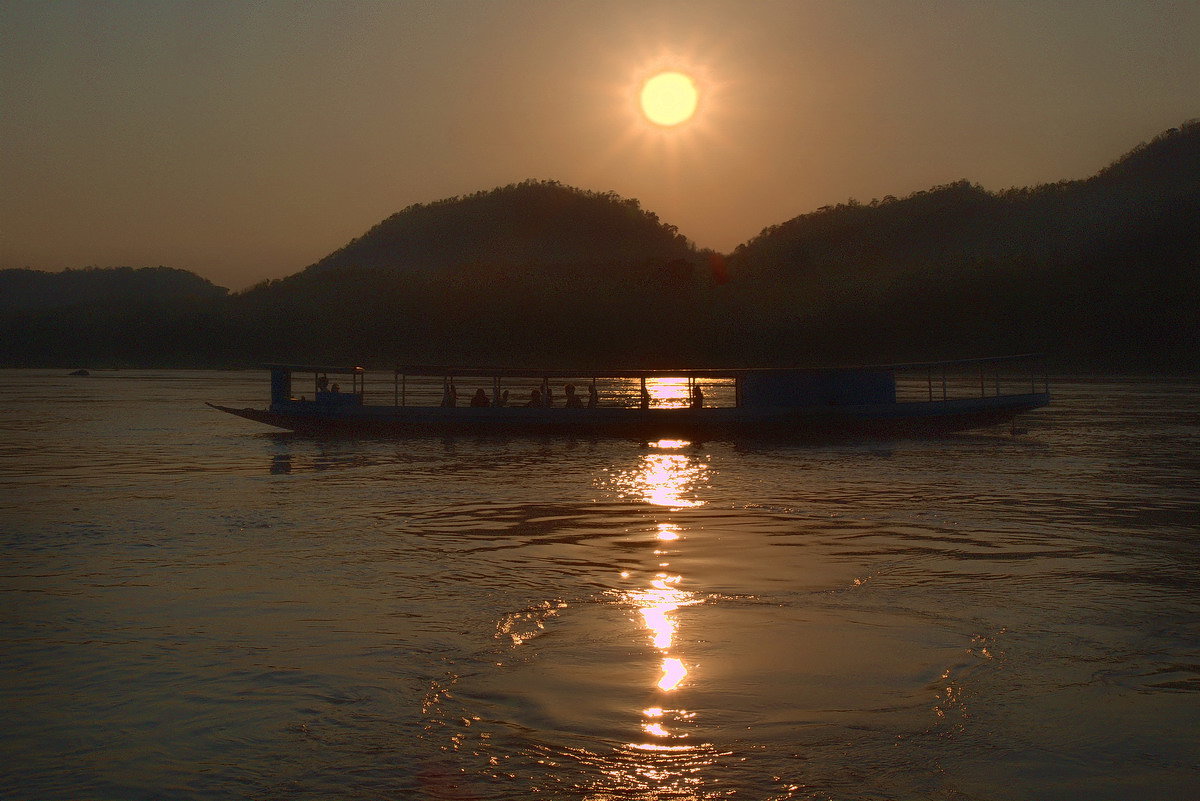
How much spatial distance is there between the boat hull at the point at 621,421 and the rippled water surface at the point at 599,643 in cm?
1437

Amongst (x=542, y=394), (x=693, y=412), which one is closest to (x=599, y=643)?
(x=693, y=412)

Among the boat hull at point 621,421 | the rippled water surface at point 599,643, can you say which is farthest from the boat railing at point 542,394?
the rippled water surface at point 599,643

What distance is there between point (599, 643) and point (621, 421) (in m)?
28.9

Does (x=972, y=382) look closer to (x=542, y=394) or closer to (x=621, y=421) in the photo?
(x=542, y=394)

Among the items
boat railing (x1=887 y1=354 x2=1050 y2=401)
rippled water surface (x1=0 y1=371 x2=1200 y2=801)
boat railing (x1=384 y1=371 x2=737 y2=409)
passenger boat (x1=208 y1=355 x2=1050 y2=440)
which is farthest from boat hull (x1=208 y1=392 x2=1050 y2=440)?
boat railing (x1=887 y1=354 x2=1050 y2=401)

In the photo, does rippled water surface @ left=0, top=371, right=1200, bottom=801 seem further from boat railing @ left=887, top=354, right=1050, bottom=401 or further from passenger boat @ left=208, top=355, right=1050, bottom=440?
boat railing @ left=887, top=354, right=1050, bottom=401

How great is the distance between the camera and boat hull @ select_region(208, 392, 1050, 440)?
131ft

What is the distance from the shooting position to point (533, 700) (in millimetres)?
9641

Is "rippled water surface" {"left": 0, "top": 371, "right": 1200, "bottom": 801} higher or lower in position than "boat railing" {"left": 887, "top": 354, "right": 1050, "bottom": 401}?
lower

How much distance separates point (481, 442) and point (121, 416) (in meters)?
25.3

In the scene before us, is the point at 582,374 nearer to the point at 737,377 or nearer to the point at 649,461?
the point at 737,377

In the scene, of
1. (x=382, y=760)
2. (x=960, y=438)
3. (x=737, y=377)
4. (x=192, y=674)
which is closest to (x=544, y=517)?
(x=192, y=674)

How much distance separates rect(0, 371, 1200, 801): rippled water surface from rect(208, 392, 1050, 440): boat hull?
14367 mm

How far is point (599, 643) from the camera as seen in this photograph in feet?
37.7
